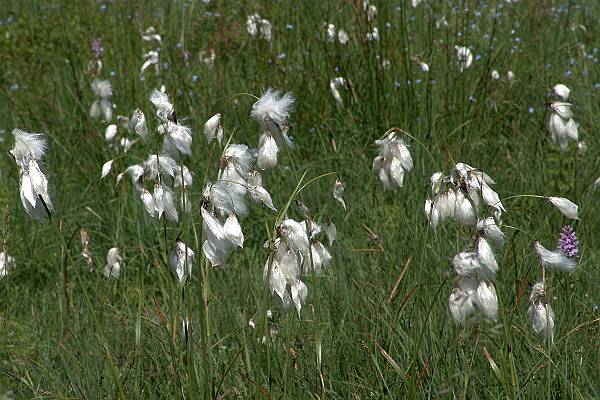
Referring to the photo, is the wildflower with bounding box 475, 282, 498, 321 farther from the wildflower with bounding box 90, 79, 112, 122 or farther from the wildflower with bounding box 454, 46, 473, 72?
the wildflower with bounding box 90, 79, 112, 122

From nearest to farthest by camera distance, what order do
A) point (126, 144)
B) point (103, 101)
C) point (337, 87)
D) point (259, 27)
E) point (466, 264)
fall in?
point (466, 264) < point (126, 144) < point (103, 101) < point (337, 87) < point (259, 27)

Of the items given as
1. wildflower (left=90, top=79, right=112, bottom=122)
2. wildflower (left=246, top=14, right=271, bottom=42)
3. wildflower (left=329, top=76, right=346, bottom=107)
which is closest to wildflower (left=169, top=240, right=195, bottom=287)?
wildflower (left=90, top=79, right=112, bottom=122)

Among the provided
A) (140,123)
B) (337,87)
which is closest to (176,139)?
(140,123)

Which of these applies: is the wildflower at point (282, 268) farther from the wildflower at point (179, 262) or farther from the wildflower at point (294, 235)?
the wildflower at point (179, 262)

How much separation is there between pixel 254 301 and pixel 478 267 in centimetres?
146

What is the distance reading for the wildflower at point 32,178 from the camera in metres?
1.59

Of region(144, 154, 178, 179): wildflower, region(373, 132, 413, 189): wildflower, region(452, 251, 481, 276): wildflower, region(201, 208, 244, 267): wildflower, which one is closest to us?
region(452, 251, 481, 276): wildflower

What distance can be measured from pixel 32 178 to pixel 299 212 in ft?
2.39

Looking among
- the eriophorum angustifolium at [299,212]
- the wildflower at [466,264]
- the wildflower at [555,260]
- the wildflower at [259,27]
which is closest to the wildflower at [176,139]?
the eriophorum angustifolium at [299,212]

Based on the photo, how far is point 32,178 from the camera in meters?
1.59

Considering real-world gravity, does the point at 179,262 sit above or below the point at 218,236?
below

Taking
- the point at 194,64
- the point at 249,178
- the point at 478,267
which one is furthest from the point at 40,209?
the point at 194,64

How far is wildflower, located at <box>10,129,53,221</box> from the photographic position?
1591mm

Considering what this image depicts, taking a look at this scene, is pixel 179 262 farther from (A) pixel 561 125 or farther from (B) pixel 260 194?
(A) pixel 561 125
